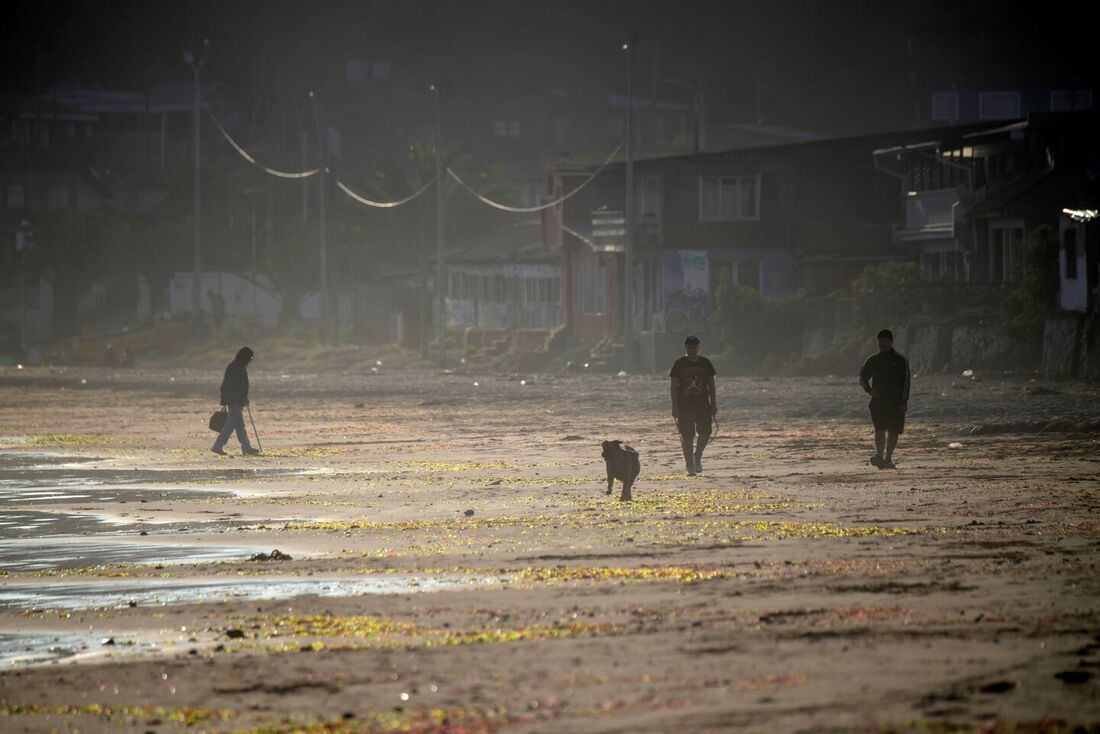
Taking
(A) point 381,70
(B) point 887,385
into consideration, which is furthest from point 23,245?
(B) point 887,385

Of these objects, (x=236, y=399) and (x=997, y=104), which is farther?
(x=997, y=104)

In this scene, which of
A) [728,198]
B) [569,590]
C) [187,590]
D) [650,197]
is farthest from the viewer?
[650,197]

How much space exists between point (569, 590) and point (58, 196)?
8759cm

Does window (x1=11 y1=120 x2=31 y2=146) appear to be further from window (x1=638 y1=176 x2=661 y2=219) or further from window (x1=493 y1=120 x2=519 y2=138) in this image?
window (x1=638 y1=176 x2=661 y2=219)

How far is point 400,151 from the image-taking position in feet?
343

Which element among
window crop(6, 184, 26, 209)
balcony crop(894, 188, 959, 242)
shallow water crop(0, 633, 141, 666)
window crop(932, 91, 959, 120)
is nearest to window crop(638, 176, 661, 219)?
balcony crop(894, 188, 959, 242)

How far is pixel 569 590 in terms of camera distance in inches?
452

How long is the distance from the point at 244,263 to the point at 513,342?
2883cm

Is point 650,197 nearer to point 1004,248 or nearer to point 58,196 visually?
point 1004,248

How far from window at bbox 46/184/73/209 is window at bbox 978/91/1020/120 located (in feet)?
156

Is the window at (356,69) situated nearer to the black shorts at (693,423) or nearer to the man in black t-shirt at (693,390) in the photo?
the black shorts at (693,423)

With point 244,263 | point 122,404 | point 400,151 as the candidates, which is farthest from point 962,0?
point 122,404

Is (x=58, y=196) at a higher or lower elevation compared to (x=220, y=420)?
higher

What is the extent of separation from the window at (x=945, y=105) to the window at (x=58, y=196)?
150 feet
